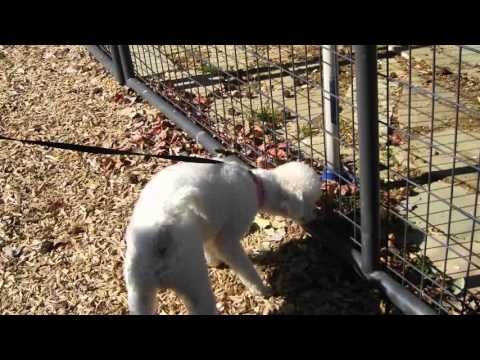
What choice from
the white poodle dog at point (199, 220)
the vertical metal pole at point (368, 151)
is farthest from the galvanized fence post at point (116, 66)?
the vertical metal pole at point (368, 151)

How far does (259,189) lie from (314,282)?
0.65 metres

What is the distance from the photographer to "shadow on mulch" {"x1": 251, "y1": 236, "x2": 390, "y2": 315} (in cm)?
359

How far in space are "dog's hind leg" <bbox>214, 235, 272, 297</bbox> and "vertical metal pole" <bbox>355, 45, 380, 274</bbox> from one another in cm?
64

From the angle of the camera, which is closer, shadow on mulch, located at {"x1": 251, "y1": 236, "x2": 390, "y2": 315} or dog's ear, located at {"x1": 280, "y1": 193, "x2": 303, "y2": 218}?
shadow on mulch, located at {"x1": 251, "y1": 236, "x2": 390, "y2": 315}

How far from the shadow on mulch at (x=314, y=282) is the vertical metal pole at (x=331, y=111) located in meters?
0.53

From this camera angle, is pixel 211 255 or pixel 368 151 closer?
pixel 368 151

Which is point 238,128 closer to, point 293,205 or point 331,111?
point 331,111

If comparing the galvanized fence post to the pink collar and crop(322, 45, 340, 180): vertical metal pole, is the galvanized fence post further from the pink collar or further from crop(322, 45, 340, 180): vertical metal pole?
the pink collar

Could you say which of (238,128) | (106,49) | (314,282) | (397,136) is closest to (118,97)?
(106,49)

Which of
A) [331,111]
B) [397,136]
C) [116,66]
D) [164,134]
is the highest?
[331,111]

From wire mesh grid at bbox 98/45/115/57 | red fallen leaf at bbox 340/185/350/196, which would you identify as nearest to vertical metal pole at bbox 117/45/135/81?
wire mesh grid at bbox 98/45/115/57

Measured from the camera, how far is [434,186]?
165 inches

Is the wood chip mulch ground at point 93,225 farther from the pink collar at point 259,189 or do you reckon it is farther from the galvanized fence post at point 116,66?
the pink collar at point 259,189
